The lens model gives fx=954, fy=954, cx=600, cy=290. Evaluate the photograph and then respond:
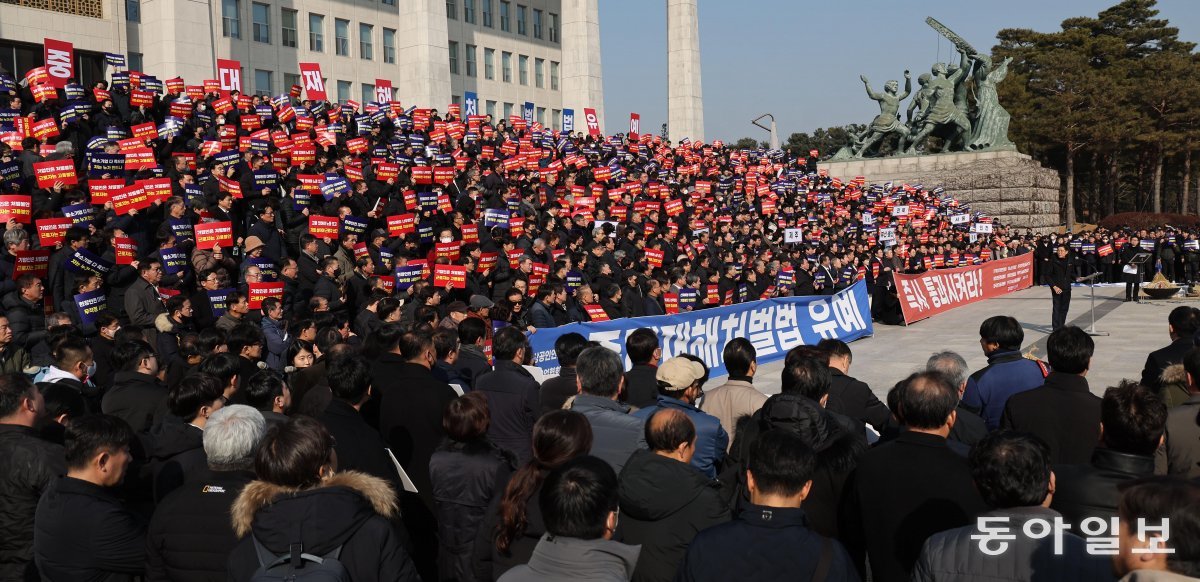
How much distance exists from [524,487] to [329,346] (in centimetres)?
345

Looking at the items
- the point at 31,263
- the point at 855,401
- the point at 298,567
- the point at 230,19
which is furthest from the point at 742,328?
the point at 230,19

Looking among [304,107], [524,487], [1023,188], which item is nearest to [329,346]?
[524,487]

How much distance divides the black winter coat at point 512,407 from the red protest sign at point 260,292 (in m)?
5.01

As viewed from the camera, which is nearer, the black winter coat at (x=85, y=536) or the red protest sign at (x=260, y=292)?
the black winter coat at (x=85, y=536)

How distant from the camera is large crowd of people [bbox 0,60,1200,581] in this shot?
10.9 feet

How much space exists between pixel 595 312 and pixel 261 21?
124 feet

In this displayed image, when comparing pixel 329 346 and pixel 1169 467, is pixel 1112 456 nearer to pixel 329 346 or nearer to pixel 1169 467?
pixel 1169 467

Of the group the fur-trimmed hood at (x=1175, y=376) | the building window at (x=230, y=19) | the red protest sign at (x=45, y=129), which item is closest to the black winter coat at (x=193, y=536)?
the fur-trimmed hood at (x=1175, y=376)

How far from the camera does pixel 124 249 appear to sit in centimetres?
1062

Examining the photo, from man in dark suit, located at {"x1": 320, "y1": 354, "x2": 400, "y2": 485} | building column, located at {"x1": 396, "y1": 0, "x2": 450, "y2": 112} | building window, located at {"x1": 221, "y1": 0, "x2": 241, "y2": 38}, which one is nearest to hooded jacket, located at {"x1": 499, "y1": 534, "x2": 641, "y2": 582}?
man in dark suit, located at {"x1": 320, "y1": 354, "x2": 400, "y2": 485}

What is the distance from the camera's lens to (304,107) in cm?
2036

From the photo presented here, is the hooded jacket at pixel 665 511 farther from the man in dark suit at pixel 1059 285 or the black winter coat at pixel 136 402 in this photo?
the man in dark suit at pixel 1059 285

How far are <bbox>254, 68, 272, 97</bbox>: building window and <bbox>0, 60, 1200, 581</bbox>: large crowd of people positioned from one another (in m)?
33.2

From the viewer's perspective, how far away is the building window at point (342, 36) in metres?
50.7
